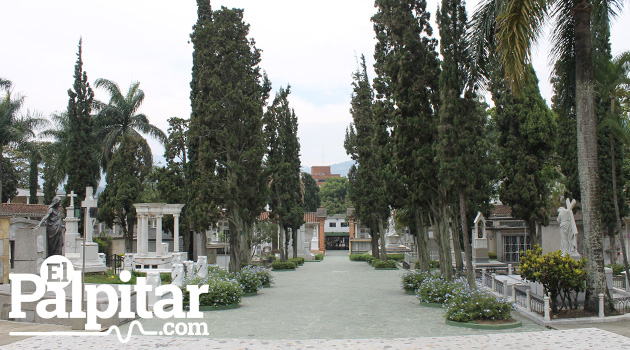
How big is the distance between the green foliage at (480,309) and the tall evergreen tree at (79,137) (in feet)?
92.4

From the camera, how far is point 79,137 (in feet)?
115

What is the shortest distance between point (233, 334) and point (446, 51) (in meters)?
9.21

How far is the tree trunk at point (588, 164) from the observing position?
43.2ft

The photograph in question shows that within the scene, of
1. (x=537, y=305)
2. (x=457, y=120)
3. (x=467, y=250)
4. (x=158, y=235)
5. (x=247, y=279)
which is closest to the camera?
(x=537, y=305)

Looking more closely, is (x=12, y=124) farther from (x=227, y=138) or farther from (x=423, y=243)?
(x=423, y=243)

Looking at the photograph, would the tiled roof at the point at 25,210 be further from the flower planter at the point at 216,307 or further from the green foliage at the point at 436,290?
the green foliage at the point at 436,290

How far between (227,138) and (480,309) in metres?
13.3

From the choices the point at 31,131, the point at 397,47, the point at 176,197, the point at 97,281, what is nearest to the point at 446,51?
the point at 397,47

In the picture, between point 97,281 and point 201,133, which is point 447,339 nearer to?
point 97,281

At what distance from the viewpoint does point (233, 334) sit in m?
A: 11.9

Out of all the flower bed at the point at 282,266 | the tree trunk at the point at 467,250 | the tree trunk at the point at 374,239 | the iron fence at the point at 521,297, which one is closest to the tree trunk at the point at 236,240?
the tree trunk at the point at 467,250

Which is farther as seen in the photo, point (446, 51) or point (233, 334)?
point (446, 51)

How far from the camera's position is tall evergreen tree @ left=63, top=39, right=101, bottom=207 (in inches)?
1363

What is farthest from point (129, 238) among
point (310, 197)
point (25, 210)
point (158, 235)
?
point (310, 197)
